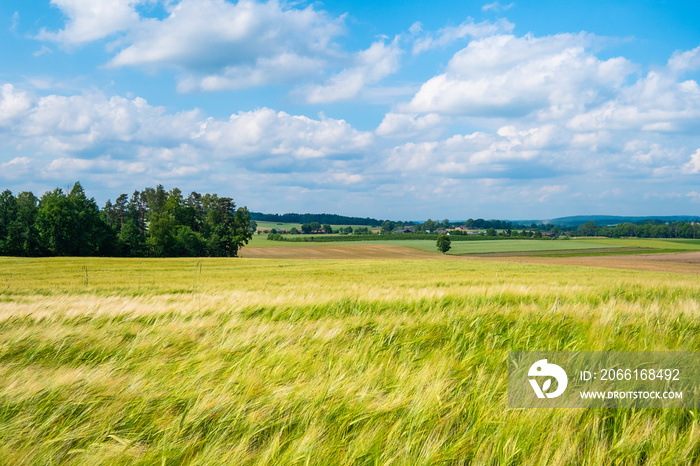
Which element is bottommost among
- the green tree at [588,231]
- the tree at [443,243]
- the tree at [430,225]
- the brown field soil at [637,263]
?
the brown field soil at [637,263]

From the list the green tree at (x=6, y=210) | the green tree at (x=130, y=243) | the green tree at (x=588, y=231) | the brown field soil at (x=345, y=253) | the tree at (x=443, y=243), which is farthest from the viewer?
the green tree at (x=588, y=231)

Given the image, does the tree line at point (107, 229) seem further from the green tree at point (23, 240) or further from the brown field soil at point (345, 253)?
the brown field soil at point (345, 253)

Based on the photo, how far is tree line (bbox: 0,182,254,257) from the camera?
5906cm

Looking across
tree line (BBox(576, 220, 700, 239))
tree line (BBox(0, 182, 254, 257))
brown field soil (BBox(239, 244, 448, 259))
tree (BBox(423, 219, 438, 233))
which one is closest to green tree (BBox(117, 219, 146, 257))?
tree line (BBox(0, 182, 254, 257))

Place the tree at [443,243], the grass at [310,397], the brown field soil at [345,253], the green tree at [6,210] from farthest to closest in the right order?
1. the tree at [443,243]
2. the brown field soil at [345,253]
3. the green tree at [6,210]
4. the grass at [310,397]

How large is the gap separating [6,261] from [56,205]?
22.8m

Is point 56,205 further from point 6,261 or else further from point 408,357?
point 408,357

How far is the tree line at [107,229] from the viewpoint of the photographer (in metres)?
59.1

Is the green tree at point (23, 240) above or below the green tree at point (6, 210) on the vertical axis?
below

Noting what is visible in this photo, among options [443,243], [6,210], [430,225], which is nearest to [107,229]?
[6,210]

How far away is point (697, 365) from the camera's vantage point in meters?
2.84

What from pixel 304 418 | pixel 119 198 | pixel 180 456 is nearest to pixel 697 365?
pixel 304 418

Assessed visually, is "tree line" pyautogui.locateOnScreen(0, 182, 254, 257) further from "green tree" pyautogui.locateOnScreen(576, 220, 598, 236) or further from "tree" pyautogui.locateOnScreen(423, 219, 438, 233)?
"green tree" pyautogui.locateOnScreen(576, 220, 598, 236)

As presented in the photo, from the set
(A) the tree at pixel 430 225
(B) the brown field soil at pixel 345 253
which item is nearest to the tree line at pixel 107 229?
(B) the brown field soil at pixel 345 253
